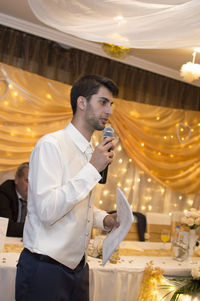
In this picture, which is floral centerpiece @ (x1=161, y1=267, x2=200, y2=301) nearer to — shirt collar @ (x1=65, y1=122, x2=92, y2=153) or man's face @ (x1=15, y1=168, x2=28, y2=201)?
shirt collar @ (x1=65, y1=122, x2=92, y2=153)

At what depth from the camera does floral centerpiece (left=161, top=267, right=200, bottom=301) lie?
91.8 inches

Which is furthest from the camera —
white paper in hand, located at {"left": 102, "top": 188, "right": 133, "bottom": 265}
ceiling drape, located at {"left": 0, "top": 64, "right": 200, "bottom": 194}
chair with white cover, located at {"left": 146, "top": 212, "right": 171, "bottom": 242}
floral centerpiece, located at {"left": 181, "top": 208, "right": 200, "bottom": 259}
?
ceiling drape, located at {"left": 0, "top": 64, "right": 200, "bottom": 194}

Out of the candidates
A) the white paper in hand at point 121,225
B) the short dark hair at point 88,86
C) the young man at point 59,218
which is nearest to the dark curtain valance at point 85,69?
the short dark hair at point 88,86

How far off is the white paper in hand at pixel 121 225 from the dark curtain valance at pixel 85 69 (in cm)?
343

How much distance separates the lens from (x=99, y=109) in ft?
5.49

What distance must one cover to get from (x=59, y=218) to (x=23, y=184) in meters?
2.26

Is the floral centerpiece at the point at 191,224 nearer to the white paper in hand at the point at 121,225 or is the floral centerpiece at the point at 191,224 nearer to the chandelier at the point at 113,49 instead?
the white paper in hand at the point at 121,225

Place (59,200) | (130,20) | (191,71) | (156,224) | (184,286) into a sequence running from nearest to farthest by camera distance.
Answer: (59,200) → (130,20) → (184,286) → (191,71) → (156,224)

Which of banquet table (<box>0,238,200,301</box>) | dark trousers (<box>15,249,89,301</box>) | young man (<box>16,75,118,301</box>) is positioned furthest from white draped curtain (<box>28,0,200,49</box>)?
banquet table (<box>0,238,200,301</box>)

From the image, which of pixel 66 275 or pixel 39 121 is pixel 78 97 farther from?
pixel 39 121

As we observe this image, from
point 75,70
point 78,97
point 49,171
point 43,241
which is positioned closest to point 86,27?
point 78,97

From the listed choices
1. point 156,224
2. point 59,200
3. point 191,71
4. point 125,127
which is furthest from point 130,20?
point 125,127

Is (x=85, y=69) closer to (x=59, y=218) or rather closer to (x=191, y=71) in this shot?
(x=191, y=71)

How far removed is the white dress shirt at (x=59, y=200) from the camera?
139 centimetres
